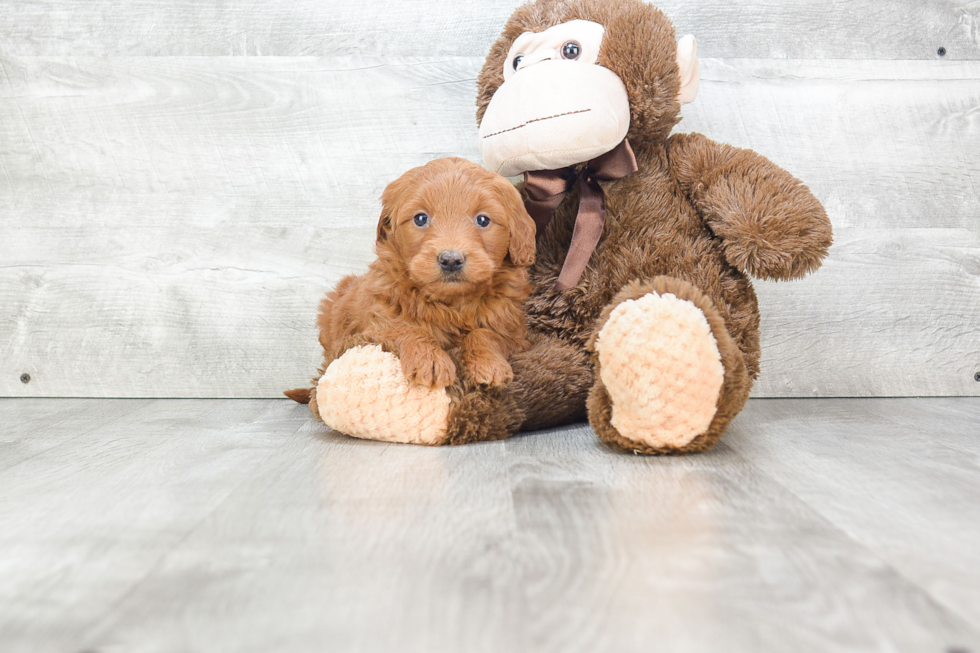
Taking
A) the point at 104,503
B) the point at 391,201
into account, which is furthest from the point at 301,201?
the point at 104,503

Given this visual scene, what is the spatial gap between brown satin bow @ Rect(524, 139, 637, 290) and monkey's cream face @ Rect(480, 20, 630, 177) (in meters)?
0.04

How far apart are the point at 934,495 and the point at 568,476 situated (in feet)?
1.28

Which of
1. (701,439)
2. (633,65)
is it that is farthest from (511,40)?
(701,439)

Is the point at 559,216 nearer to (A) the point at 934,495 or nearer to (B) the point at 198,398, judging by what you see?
(A) the point at 934,495

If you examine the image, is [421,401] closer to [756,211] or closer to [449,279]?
[449,279]

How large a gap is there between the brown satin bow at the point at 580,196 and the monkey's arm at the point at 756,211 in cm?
11

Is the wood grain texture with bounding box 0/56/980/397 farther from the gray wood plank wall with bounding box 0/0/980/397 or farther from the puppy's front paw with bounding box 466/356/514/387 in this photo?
the puppy's front paw with bounding box 466/356/514/387

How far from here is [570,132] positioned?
1096 millimetres

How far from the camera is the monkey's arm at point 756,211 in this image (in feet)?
3.52

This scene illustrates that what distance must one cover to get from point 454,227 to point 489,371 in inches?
7.7

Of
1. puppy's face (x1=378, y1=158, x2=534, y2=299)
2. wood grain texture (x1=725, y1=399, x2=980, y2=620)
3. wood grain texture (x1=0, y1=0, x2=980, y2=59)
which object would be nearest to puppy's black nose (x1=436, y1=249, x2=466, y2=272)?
puppy's face (x1=378, y1=158, x2=534, y2=299)

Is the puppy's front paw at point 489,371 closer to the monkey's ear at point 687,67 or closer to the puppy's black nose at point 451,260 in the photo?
the puppy's black nose at point 451,260

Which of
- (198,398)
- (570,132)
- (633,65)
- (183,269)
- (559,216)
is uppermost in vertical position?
(633,65)

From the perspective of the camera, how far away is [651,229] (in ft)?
3.85
